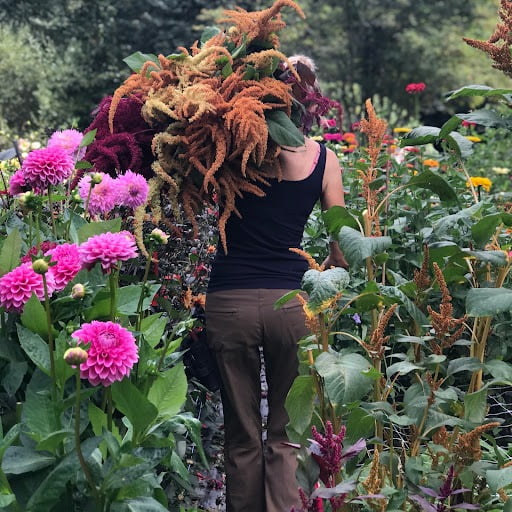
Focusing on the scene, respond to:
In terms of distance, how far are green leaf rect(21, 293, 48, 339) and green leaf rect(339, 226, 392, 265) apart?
70cm

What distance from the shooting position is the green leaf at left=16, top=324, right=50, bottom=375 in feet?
6.05

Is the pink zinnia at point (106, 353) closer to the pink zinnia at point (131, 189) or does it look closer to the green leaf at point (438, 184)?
Result: the pink zinnia at point (131, 189)

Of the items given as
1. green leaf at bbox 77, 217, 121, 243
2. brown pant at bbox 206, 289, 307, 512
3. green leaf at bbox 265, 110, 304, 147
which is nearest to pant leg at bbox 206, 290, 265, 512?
brown pant at bbox 206, 289, 307, 512

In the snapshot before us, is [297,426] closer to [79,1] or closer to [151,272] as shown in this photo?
[151,272]

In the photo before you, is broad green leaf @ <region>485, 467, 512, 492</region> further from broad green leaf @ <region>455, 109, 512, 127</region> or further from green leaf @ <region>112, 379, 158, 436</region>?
broad green leaf @ <region>455, 109, 512, 127</region>

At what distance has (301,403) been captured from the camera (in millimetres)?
1836

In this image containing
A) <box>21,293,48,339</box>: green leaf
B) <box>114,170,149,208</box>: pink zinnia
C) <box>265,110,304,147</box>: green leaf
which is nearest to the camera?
<box>21,293,48,339</box>: green leaf

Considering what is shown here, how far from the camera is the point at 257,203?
2.95 meters

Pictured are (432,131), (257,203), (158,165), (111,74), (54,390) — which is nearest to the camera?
(54,390)

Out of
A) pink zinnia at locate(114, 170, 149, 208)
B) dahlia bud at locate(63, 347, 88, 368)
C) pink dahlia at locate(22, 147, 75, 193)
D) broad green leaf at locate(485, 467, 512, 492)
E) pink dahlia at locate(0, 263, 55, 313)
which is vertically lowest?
broad green leaf at locate(485, 467, 512, 492)

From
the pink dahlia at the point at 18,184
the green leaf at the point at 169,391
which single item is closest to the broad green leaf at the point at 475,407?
the green leaf at the point at 169,391

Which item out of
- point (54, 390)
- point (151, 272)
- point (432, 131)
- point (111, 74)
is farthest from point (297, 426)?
point (111, 74)

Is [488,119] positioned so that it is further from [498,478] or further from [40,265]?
[40,265]

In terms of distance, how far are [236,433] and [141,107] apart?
1290 millimetres
